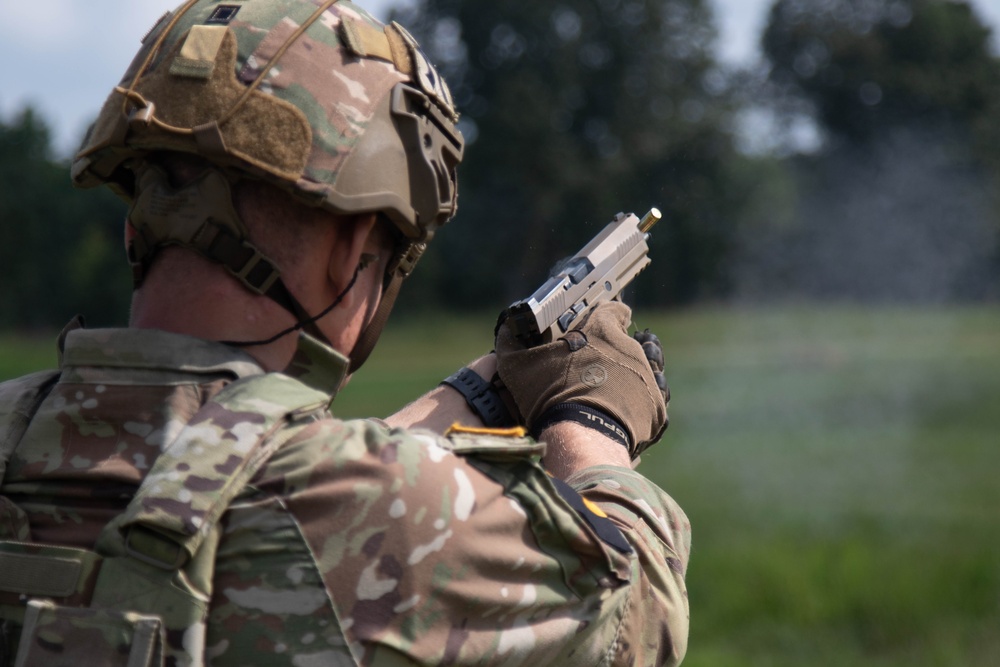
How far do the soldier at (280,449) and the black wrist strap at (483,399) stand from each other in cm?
65

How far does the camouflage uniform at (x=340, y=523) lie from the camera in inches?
85.0

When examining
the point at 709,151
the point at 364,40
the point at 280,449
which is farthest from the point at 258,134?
the point at 709,151

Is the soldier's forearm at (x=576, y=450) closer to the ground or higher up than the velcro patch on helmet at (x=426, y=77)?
closer to the ground

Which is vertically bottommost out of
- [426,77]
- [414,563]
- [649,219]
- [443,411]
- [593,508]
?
[443,411]

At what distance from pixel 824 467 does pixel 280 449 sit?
60.5 ft

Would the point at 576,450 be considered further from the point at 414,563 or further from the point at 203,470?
the point at 203,470

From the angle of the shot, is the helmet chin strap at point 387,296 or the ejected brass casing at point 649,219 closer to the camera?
the helmet chin strap at point 387,296

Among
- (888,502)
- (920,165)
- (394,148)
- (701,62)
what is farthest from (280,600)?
(701,62)

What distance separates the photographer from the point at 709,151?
65.2 ft

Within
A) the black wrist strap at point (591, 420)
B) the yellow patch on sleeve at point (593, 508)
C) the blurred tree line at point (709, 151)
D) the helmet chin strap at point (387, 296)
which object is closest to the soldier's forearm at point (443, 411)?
the black wrist strap at point (591, 420)

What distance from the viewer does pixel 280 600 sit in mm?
2152

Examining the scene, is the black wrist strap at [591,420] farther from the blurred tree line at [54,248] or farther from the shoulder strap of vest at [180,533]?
the blurred tree line at [54,248]

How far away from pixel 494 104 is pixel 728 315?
12.5m

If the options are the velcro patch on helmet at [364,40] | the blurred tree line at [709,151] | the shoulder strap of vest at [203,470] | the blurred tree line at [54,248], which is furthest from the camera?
the blurred tree line at [54,248]
